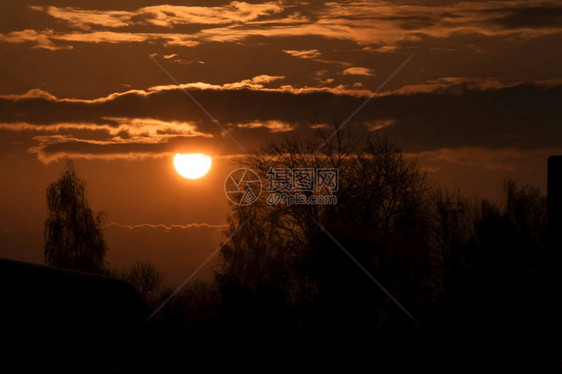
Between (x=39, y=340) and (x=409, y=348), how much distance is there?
87.7 ft

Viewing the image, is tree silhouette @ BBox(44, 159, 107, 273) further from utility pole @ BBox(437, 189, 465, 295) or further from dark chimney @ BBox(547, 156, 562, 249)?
dark chimney @ BBox(547, 156, 562, 249)

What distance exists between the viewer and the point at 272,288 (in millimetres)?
48344

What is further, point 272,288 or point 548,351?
point 272,288

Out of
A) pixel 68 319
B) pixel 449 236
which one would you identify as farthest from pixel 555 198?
pixel 449 236

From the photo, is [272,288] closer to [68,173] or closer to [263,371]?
[263,371]

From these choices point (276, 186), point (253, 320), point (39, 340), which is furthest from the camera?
point (276, 186)

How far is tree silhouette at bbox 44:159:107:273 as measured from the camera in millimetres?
62375

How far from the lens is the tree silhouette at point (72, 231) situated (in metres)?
62.4

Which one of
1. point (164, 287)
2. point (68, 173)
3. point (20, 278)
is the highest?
point (68, 173)

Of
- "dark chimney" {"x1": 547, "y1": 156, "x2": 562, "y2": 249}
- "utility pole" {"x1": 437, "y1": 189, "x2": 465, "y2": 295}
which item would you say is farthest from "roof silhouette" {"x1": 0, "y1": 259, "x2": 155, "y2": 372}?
"utility pole" {"x1": 437, "y1": 189, "x2": 465, "y2": 295}

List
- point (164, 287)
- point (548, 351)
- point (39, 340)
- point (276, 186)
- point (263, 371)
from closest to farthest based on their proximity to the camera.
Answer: point (39, 340), point (548, 351), point (263, 371), point (276, 186), point (164, 287)

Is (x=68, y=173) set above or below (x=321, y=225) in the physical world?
above

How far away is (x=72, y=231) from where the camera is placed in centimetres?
6378

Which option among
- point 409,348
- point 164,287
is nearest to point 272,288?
point 409,348
